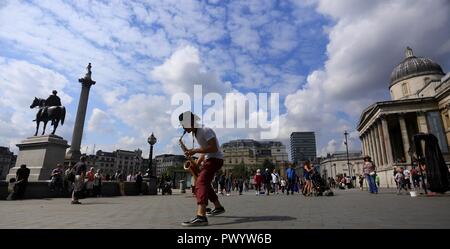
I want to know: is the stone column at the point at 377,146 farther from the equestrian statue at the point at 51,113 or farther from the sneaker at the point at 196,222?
the sneaker at the point at 196,222

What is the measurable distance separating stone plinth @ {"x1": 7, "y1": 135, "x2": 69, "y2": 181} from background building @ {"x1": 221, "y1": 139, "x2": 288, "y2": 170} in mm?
110832

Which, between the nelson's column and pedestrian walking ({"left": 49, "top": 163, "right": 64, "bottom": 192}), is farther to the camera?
the nelson's column

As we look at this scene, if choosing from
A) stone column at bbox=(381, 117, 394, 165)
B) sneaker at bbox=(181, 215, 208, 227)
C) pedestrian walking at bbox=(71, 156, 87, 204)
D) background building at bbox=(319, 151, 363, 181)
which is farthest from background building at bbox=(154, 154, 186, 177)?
sneaker at bbox=(181, 215, 208, 227)

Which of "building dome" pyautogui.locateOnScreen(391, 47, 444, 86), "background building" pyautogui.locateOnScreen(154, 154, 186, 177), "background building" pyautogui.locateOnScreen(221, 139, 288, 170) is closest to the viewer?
"building dome" pyautogui.locateOnScreen(391, 47, 444, 86)

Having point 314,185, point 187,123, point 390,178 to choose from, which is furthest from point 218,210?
point 390,178

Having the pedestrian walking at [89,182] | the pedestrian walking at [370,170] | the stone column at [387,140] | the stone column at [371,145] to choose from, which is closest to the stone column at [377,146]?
the stone column at [371,145]

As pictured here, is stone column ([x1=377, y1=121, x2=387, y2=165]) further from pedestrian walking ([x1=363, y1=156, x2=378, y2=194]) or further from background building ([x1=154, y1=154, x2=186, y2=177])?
background building ([x1=154, y1=154, x2=186, y2=177])

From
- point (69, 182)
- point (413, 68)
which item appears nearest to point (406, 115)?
point (413, 68)

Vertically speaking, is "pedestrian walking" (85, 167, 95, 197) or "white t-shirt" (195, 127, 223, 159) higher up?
"white t-shirt" (195, 127, 223, 159)

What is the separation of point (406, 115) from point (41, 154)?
5485 centimetres

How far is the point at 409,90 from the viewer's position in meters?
59.5

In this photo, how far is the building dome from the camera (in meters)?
58.2

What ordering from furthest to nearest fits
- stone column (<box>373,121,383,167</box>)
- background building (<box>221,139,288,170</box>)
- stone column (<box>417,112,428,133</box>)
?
background building (<box>221,139,288,170</box>) → stone column (<box>373,121,383,167</box>) → stone column (<box>417,112,428,133</box>)
